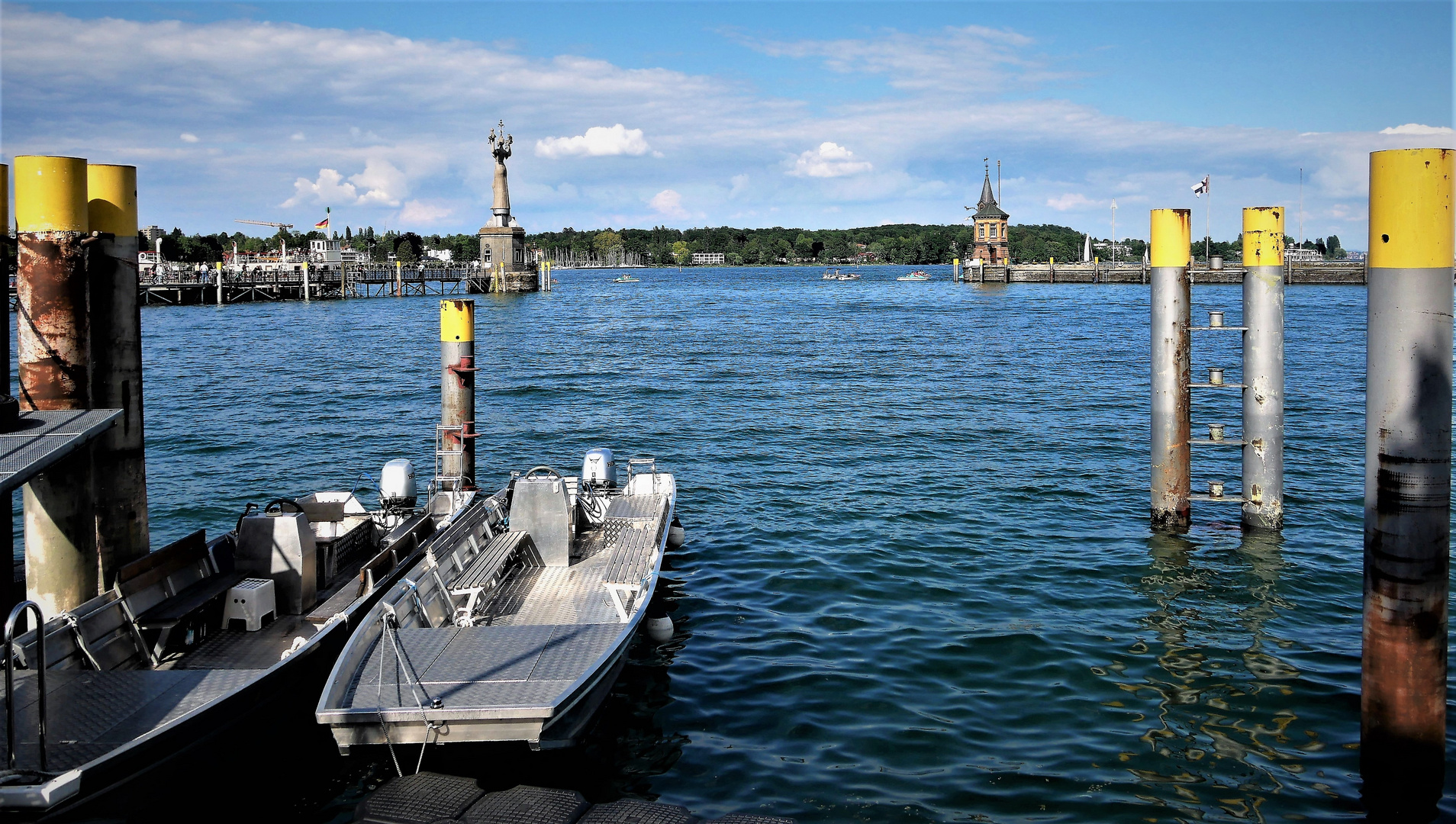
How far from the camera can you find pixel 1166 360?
15336mm

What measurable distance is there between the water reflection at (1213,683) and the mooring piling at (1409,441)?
1.66m

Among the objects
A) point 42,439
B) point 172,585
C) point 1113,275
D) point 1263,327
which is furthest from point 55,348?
point 1113,275

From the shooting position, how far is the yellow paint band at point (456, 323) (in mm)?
18219

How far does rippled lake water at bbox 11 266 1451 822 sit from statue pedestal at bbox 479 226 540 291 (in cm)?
8201

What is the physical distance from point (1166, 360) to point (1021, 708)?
6430 millimetres

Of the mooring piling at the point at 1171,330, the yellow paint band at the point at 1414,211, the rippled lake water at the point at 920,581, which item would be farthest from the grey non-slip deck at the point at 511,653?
the mooring piling at the point at 1171,330

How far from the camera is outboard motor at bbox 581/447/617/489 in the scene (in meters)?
18.1

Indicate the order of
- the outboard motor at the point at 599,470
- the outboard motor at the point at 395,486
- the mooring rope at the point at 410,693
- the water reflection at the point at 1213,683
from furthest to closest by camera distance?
the outboard motor at the point at 599,470
the outboard motor at the point at 395,486
the water reflection at the point at 1213,683
the mooring rope at the point at 410,693

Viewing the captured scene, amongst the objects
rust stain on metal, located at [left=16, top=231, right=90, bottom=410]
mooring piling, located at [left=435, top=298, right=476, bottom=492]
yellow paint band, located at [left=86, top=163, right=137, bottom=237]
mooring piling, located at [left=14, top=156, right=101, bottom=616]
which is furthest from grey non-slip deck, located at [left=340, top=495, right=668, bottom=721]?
yellow paint band, located at [left=86, top=163, right=137, bottom=237]

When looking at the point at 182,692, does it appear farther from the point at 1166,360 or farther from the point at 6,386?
the point at 1166,360

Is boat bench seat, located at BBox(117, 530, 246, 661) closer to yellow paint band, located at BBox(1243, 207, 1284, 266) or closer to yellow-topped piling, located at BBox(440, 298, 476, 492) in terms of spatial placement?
yellow-topped piling, located at BBox(440, 298, 476, 492)

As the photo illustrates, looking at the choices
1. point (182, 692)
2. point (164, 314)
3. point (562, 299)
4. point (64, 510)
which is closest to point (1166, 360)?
point (182, 692)

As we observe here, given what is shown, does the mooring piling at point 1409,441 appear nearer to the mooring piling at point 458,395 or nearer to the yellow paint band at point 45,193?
the yellow paint band at point 45,193

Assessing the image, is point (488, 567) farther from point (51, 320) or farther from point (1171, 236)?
point (1171, 236)
